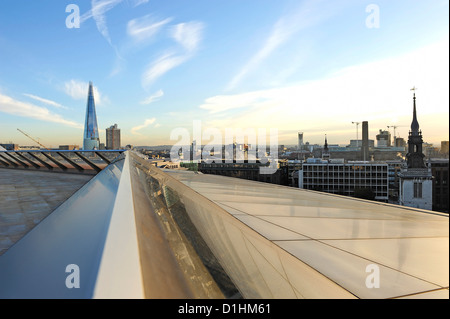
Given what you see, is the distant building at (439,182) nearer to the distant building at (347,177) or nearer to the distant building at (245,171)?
the distant building at (347,177)

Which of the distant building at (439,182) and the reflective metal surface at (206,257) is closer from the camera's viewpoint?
the reflective metal surface at (206,257)

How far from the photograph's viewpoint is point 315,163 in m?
45.1

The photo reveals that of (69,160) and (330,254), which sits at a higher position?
(69,160)

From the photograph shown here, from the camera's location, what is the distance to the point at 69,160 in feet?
27.2

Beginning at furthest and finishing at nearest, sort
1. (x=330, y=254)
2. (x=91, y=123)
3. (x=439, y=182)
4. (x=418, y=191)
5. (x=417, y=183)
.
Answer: (x=91, y=123), (x=439, y=182), (x=417, y=183), (x=418, y=191), (x=330, y=254)

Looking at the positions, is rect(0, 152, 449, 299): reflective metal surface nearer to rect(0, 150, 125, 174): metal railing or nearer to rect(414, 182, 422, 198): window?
rect(0, 150, 125, 174): metal railing

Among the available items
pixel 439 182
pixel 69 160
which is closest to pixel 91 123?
pixel 69 160

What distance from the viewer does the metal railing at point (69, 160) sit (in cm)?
805

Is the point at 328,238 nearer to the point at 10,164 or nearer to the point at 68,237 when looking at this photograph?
the point at 68,237

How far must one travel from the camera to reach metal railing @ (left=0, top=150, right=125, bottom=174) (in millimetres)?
8047

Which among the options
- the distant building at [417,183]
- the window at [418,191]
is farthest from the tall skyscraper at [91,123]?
the window at [418,191]

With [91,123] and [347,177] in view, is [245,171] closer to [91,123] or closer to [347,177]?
[347,177]
